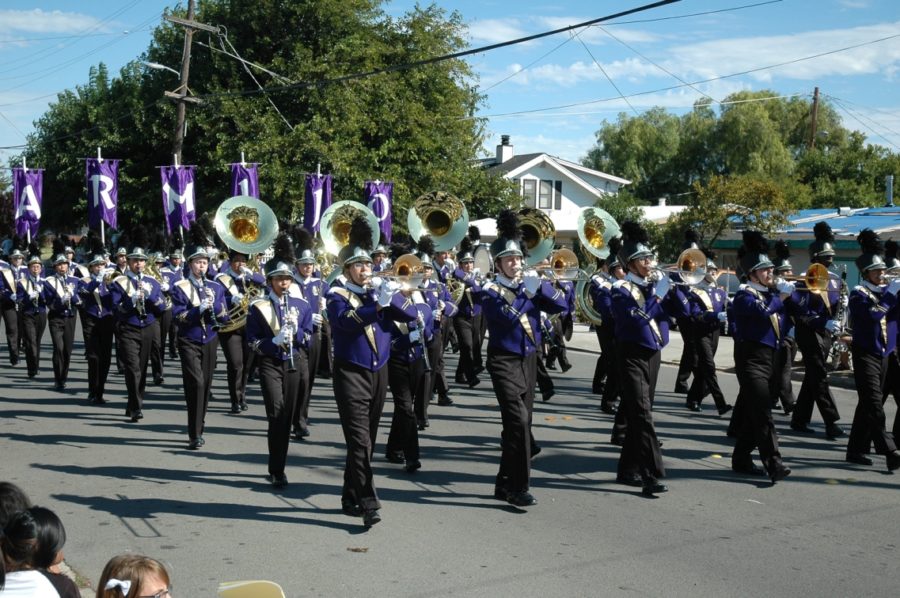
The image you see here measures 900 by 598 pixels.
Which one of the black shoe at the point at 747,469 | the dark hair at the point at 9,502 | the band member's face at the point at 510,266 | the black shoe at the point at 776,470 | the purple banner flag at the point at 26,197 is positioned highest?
the purple banner flag at the point at 26,197

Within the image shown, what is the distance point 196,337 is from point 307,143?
2063 centimetres

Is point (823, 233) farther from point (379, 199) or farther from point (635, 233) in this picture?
point (379, 199)

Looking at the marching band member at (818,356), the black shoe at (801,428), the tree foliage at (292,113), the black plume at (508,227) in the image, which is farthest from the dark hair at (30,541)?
the tree foliage at (292,113)

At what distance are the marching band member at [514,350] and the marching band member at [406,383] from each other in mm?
856

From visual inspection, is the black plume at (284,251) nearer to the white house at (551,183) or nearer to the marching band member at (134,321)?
the marching band member at (134,321)

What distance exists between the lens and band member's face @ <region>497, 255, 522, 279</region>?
8195 mm

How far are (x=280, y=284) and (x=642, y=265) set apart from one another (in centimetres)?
316

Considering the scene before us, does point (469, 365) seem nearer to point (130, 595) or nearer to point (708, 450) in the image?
point (708, 450)

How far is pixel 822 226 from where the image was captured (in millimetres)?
11523

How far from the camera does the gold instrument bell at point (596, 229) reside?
11766 mm

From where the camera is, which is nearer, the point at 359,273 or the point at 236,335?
the point at 359,273

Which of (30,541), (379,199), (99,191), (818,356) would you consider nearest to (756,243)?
(818,356)

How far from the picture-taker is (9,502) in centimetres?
373

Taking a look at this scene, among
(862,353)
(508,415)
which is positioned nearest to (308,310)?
(508,415)
